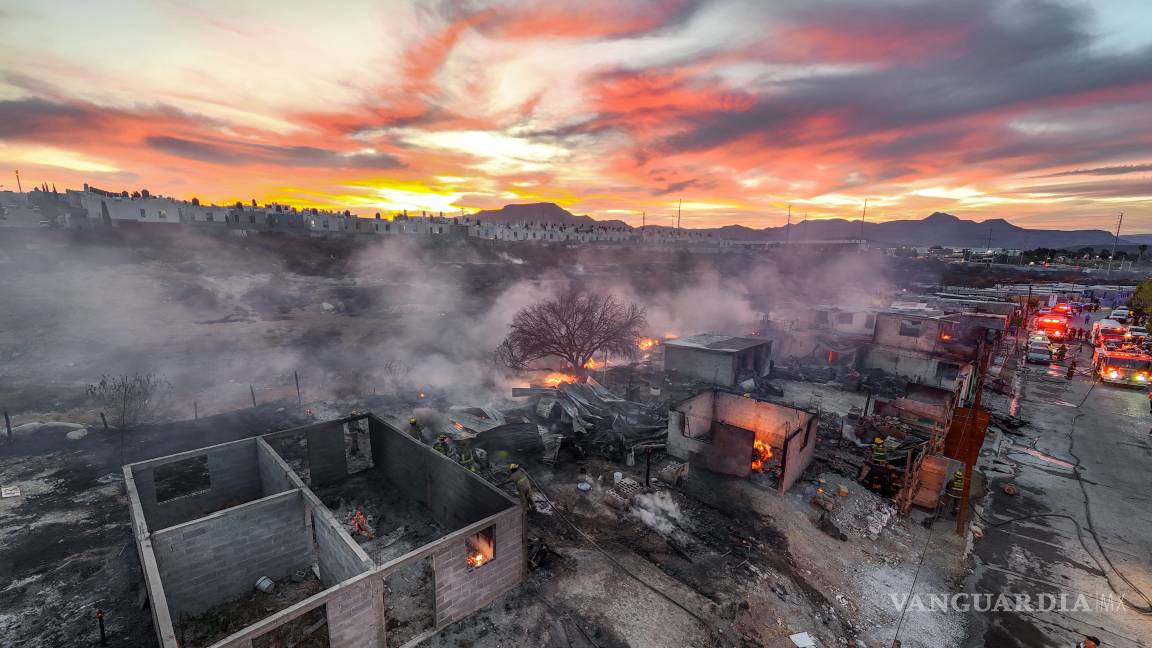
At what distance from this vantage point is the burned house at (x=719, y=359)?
24859mm

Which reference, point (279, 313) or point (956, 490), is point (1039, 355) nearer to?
point (956, 490)

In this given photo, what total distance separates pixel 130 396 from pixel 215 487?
11.7 metres

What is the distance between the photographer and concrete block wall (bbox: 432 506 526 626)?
826cm

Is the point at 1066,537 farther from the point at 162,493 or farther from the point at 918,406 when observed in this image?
the point at 162,493

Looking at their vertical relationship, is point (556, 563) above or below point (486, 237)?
below

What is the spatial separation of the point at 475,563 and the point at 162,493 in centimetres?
1084

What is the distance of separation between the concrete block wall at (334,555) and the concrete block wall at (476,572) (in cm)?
139

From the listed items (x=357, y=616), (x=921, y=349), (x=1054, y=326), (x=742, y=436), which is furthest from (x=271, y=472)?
(x=1054, y=326)

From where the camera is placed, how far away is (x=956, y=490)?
13641 millimetres

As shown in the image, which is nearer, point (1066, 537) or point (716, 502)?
point (1066, 537)

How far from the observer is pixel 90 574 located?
32.3ft

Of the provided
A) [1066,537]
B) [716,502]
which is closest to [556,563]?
[716,502]

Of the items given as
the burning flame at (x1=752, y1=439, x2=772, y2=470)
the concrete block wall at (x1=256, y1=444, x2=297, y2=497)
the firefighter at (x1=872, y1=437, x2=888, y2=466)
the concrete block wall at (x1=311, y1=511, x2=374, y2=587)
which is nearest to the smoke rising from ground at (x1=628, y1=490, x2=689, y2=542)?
the burning flame at (x1=752, y1=439, x2=772, y2=470)

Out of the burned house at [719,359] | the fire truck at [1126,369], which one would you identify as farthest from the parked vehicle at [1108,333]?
the burned house at [719,359]
